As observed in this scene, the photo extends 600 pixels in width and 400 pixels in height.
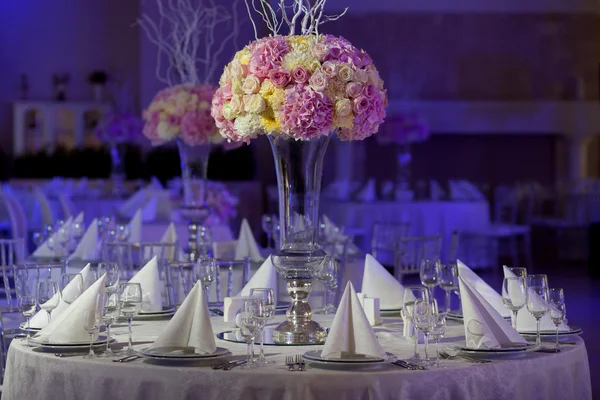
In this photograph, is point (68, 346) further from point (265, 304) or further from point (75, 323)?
point (265, 304)

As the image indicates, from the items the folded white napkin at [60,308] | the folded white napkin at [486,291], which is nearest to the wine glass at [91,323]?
the folded white napkin at [60,308]

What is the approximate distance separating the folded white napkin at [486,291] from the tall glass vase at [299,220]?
588 mm

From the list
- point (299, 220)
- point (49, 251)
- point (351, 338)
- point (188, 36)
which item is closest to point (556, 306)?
point (351, 338)

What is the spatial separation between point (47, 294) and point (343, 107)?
1.06 m

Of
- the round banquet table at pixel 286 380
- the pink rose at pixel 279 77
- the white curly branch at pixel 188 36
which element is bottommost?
the round banquet table at pixel 286 380

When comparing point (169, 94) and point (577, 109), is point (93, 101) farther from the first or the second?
point (169, 94)

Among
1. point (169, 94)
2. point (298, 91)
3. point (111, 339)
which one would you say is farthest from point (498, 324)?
point (169, 94)

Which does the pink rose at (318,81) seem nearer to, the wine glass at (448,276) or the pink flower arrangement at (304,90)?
the pink flower arrangement at (304,90)

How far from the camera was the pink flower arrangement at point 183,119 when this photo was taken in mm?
5961

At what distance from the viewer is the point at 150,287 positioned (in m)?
3.80

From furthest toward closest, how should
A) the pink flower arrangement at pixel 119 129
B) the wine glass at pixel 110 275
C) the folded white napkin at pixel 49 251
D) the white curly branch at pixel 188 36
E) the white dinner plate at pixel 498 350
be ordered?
the pink flower arrangement at pixel 119 129 → the white curly branch at pixel 188 36 → the folded white napkin at pixel 49 251 → the wine glass at pixel 110 275 → the white dinner plate at pixel 498 350

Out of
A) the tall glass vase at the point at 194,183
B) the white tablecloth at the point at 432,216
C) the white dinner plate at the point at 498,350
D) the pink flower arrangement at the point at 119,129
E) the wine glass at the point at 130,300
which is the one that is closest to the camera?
the white dinner plate at the point at 498,350

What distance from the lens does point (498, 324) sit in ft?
9.82

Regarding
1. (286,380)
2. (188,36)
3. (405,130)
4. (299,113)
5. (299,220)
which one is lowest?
(286,380)
